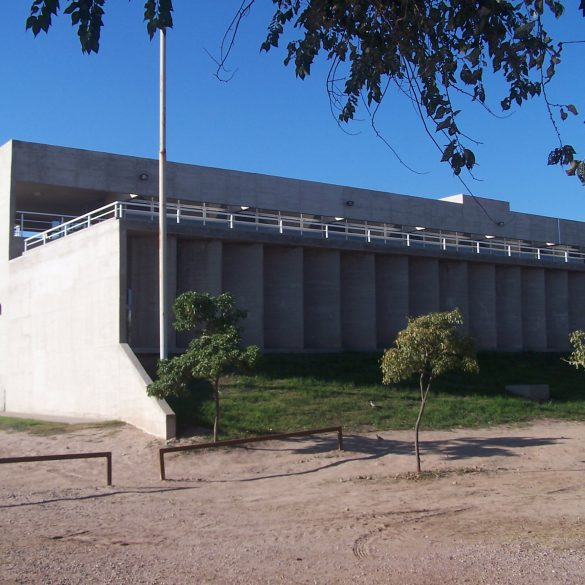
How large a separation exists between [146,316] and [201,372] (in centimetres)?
803

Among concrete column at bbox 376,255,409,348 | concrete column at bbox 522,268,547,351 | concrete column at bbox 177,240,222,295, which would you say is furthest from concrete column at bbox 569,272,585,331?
concrete column at bbox 177,240,222,295

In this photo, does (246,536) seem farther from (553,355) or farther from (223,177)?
(553,355)

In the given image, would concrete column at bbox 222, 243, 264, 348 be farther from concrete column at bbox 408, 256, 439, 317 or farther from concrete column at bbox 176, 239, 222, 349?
concrete column at bbox 408, 256, 439, 317

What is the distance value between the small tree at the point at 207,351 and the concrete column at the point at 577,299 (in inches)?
1017

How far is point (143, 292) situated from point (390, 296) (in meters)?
11.4

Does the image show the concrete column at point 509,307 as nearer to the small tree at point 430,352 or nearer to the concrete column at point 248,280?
the concrete column at point 248,280

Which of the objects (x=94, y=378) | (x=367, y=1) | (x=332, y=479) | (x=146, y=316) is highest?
(x=367, y=1)

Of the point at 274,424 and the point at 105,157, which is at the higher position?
the point at 105,157

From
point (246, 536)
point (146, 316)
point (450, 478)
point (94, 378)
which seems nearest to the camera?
point (246, 536)

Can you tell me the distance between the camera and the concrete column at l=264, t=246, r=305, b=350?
26719 millimetres

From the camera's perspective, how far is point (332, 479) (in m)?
14.1

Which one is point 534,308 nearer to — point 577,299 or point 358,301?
point 577,299

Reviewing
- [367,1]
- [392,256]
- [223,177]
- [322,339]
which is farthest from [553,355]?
[367,1]

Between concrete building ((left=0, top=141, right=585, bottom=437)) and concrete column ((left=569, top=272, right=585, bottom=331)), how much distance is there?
8 cm
